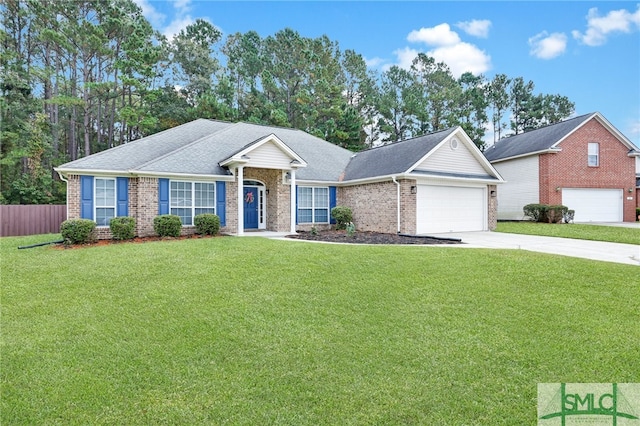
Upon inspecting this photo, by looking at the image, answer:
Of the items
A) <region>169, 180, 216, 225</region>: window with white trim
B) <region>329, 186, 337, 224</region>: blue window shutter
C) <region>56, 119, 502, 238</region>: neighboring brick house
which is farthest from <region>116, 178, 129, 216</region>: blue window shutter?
<region>329, 186, 337, 224</region>: blue window shutter

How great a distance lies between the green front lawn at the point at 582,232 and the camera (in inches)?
565

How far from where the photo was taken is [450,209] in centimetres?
1725

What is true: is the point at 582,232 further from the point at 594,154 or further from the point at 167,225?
the point at 167,225

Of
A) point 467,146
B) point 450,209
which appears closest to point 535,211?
point 467,146

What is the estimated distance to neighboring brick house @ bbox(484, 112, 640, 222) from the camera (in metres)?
22.2

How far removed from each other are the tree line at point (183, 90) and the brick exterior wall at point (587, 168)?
1612 centimetres

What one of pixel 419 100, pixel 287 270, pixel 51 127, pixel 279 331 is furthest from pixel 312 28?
pixel 279 331

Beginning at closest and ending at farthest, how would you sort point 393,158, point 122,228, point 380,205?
1. point 122,228
2. point 380,205
3. point 393,158

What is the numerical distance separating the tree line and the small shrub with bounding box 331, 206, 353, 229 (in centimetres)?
1550

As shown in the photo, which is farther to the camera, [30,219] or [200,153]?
[30,219]

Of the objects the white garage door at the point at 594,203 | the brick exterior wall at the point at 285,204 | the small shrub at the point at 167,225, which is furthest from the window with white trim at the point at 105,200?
the white garage door at the point at 594,203

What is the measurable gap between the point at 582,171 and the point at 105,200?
2571 centimetres

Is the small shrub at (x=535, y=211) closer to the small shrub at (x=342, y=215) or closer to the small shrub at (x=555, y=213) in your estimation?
the small shrub at (x=555, y=213)

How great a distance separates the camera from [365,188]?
701 inches
